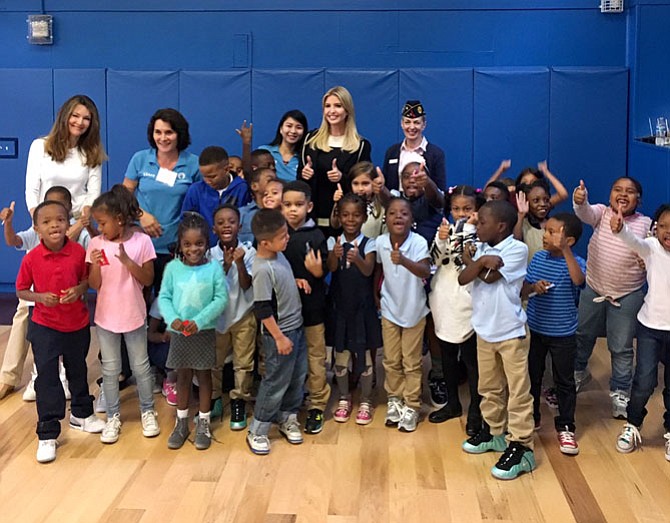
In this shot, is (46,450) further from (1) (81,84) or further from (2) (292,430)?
(1) (81,84)

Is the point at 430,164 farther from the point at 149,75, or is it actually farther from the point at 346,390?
the point at 149,75

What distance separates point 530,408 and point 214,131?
4677mm

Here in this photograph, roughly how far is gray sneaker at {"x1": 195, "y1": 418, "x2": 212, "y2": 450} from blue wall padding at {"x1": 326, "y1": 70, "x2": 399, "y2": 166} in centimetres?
398

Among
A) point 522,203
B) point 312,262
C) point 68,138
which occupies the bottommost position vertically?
point 312,262

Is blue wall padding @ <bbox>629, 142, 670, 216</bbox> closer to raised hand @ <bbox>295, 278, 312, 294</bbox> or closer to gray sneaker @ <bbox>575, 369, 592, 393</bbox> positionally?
gray sneaker @ <bbox>575, 369, 592, 393</bbox>

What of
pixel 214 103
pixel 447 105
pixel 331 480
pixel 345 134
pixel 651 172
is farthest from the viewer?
pixel 214 103

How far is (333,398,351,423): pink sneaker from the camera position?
185 inches

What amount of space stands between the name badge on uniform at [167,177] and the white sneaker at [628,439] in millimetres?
2759

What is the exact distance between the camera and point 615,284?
4656mm

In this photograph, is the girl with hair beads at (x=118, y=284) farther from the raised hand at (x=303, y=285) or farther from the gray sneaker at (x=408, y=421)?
the gray sneaker at (x=408, y=421)

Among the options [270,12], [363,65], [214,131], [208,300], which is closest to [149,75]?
[214,131]

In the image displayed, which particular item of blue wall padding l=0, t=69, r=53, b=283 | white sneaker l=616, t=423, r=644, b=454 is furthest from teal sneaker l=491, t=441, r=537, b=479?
blue wall padding l=0, t=69, r=53, b=283

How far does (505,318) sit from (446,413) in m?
0.88

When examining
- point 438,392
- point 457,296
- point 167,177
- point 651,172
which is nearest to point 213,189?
point 167,177
